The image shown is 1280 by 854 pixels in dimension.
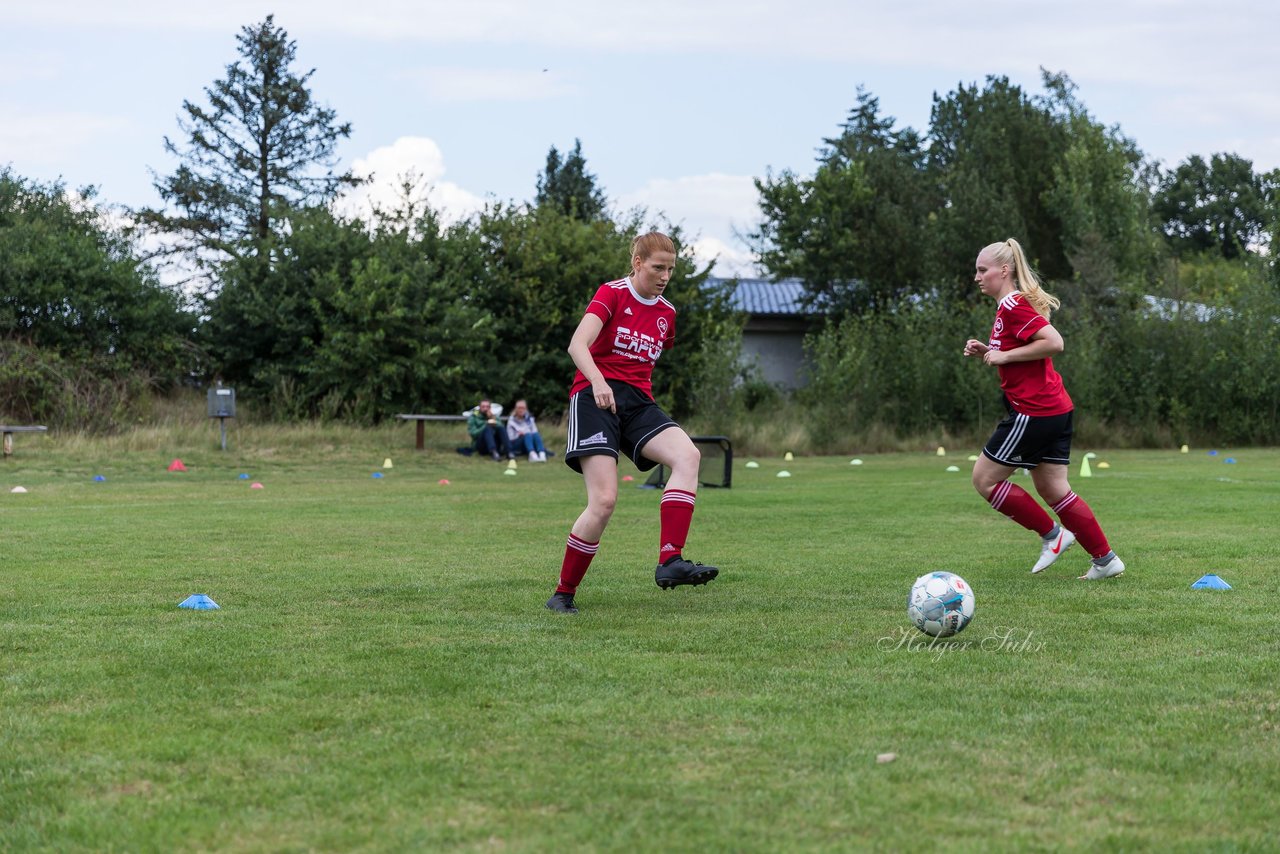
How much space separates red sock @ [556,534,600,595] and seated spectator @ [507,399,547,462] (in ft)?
57.8

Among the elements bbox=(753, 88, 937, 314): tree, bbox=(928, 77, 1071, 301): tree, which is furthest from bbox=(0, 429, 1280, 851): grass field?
bbox=(753, 88, 937, 314): tree

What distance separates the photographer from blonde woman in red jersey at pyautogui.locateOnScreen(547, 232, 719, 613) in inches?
257

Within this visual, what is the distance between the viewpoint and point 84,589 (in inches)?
288

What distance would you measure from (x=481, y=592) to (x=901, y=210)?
39.8 m

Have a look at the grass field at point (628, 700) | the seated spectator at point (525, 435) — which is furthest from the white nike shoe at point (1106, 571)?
the seated spectator at point (525, 435)

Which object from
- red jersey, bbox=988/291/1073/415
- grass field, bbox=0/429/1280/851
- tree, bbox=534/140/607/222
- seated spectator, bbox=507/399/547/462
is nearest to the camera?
grass field, bbox=0/429/1280/851

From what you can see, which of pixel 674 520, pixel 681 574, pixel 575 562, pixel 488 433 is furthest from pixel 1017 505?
pixel 488 433

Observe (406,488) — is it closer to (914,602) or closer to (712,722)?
(914,602)

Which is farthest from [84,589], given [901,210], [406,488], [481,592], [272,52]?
[901,210]

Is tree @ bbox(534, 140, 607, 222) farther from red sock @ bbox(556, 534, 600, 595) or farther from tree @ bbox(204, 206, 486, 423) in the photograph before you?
red sock @ bbox(556, 534, 600, 595)

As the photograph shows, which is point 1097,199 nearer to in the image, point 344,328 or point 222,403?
point 344,328

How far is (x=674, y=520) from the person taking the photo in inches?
256

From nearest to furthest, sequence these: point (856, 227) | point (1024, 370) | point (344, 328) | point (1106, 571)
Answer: point (1106, 571)
point (1024, 370)
point (344, 328)
point (856, 227)

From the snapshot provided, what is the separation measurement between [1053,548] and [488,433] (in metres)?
17.3
